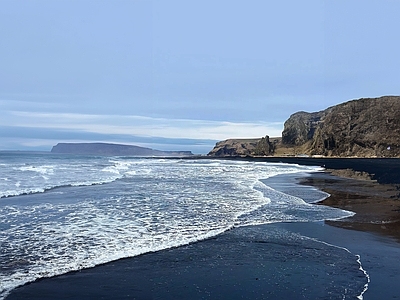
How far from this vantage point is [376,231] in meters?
12.3

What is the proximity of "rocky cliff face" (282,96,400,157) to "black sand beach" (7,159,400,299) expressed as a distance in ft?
430

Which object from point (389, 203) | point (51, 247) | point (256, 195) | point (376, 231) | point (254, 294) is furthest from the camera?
point (256, 195)

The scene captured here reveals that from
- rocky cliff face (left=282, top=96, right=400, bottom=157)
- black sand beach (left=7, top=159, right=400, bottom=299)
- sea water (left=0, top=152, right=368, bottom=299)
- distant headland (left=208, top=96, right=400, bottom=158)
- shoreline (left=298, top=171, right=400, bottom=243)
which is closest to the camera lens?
black sand beach (left=7, top=159, right=400, bottom=299)

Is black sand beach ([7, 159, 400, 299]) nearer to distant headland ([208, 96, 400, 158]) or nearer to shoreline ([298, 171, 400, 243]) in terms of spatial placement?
shoreline ([298, 171, 400, 243])

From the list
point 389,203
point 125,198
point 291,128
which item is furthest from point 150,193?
point 291,128

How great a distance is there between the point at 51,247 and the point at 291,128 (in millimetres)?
184405

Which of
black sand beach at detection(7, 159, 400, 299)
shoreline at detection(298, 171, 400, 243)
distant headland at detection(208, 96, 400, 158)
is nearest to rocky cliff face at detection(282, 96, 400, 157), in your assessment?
distant headland at detection(208, 96, 400, 158)

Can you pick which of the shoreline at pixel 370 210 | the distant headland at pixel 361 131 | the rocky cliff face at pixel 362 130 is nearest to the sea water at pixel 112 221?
the shoreline at pixel 370 210

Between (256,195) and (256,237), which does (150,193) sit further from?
(256,237)

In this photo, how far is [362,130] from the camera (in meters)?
140

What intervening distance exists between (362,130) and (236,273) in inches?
5695

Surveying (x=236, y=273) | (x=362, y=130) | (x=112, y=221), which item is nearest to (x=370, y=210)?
(x=236, y=273)

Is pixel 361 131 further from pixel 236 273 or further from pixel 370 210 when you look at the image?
pixel 236 273

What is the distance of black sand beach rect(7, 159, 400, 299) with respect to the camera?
6918mm
